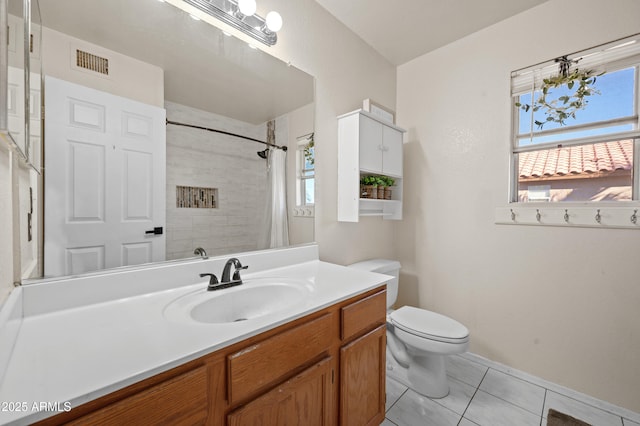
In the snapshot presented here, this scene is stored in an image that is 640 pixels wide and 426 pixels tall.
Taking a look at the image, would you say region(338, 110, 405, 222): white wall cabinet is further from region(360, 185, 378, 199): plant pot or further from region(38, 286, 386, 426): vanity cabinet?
region(38, 286, 386, 426): vanity cabinet

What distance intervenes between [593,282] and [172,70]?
8.35ft

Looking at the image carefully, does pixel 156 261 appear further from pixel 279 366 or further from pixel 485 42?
pixel 485 42

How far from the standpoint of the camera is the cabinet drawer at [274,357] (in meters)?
0.72

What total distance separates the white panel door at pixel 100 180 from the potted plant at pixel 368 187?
1.28 meters

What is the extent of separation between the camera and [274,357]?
81 cm

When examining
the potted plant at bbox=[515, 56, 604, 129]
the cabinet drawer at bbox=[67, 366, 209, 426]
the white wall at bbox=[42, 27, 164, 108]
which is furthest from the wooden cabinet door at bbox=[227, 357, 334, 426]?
the potted plant at bbox=[515, 56, 604, 129]

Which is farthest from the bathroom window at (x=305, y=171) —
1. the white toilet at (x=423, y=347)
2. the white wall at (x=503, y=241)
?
the white wall at (x=503, y=241)

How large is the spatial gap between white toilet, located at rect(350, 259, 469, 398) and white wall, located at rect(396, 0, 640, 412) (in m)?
0.53

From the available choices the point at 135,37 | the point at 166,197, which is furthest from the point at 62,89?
the point at 166,197

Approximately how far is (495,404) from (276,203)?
177 centimetres

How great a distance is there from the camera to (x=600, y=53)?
5.19 feet

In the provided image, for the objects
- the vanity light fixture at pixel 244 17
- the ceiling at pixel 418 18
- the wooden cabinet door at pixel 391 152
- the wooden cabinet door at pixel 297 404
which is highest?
the ceiling at pixel 418 18

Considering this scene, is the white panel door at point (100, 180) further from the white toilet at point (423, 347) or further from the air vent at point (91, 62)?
the white toilet at point (423, 347)

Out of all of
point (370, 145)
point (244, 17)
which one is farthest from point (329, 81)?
point (244, 17)
